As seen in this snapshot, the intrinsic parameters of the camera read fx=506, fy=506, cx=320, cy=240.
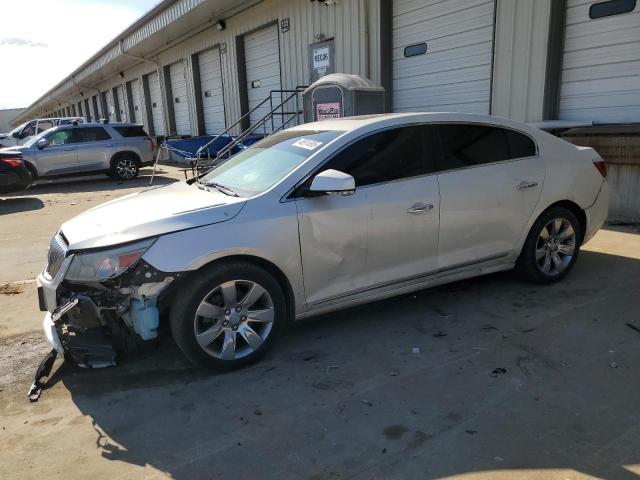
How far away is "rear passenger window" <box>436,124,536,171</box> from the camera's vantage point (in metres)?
4.10

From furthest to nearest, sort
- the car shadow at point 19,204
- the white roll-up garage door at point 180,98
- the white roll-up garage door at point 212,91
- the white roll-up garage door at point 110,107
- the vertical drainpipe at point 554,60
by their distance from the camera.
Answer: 1. the white roll-up garage door at point 110,107
2. the white roll-up garage door at point 180,98
3. the white roll-up garage door at point 212,91
4. the car shadow at point 19,204
5. the vertical drainpipe at point 554,60

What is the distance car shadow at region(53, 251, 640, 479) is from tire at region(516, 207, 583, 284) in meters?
0.40

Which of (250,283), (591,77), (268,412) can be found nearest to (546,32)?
(591,77)

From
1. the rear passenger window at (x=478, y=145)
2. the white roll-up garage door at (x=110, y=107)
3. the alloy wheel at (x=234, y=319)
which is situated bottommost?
the alloy wheel at (x=234, y=319)

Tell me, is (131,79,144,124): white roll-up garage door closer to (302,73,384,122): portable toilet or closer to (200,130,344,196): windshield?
(302,73,384,122): portable toilet

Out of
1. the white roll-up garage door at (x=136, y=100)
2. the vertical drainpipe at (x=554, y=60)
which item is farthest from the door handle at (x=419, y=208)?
the white roll-up garage door at (x=136, y=100)

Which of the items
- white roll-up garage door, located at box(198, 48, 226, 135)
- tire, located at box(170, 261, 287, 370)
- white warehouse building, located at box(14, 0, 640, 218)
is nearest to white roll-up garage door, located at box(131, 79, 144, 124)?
white warehouse building, located at box(14, 0, 640, 218)

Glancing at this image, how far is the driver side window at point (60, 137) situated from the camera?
13.8 meters

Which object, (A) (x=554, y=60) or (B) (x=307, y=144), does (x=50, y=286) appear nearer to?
(B) (x=307, y=144)

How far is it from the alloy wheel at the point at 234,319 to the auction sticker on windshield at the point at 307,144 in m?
1.16

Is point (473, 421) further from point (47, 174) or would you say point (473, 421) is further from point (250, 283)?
point (47, 174)

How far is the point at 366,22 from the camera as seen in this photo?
35.4 ft

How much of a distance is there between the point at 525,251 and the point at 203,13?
14.2 metres

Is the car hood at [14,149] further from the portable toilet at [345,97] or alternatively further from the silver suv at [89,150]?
the portable toilet at [345,97]
